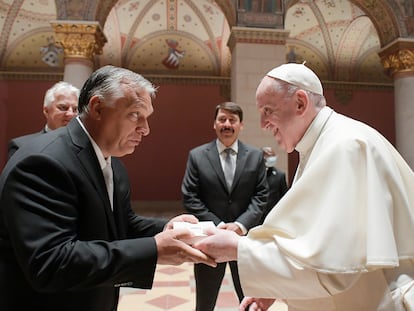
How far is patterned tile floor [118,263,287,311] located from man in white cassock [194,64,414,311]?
108 inches

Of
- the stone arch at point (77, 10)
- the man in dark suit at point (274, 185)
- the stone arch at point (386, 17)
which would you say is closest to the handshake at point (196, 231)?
the man in dark suit at point (274, 185)

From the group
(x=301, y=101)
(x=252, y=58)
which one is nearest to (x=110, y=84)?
(x=301, y=101)

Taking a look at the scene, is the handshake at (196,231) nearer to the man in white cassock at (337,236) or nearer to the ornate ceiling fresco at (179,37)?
the man in white cassock at (337,236)

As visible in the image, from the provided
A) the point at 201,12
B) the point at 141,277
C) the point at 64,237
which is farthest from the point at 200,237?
the point at 201,12

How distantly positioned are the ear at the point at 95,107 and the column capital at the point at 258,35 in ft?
24.3

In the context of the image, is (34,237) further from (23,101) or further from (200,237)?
(23,101)

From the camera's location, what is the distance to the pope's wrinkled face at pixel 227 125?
3426 millimetres

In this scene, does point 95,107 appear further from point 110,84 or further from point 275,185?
point 275,185

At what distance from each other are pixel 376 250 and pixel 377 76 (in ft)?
50.7

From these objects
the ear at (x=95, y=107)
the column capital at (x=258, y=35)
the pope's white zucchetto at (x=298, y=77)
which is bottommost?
the ear at (x=95, y=107)

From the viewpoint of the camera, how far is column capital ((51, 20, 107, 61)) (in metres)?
8.66

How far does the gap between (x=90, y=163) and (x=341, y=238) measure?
98cm

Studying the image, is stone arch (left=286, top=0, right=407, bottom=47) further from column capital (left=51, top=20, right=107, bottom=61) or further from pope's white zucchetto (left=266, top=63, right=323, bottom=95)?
pope's white zucchetto (left=266, top=63, right=323, bottom=95)

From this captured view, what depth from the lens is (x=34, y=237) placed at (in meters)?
1.27
